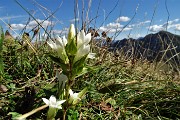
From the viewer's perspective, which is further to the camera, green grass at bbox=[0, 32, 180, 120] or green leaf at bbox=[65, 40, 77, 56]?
green grass at bbox=[0, 32, 180, 120]

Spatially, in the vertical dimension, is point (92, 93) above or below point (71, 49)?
below

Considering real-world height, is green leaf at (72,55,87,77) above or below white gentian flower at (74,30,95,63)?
below

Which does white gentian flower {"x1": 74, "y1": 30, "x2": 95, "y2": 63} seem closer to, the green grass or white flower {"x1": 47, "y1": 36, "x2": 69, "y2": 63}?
white flower {"x1": 47, "y1": 36, "x2": 69, "y2": 63}

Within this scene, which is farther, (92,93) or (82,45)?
(92,93)

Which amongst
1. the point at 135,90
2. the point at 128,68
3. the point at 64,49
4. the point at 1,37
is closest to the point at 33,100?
the point at 1,37

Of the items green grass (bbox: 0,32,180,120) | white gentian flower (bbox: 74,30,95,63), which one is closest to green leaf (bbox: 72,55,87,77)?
white gentian flower (bbox: 74,30,95,63)

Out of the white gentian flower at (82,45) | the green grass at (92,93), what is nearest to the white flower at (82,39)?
the white gentian flower at (82,45)

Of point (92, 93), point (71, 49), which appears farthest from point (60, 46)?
point (92, 93)

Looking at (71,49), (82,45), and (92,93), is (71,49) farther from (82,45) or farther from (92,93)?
(92,93)

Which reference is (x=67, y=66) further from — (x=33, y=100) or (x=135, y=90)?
(x=135, y=90)

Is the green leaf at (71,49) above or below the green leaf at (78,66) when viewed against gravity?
above

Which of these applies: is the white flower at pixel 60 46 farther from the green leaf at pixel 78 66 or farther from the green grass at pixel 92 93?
the green grass at pixel 92 93
